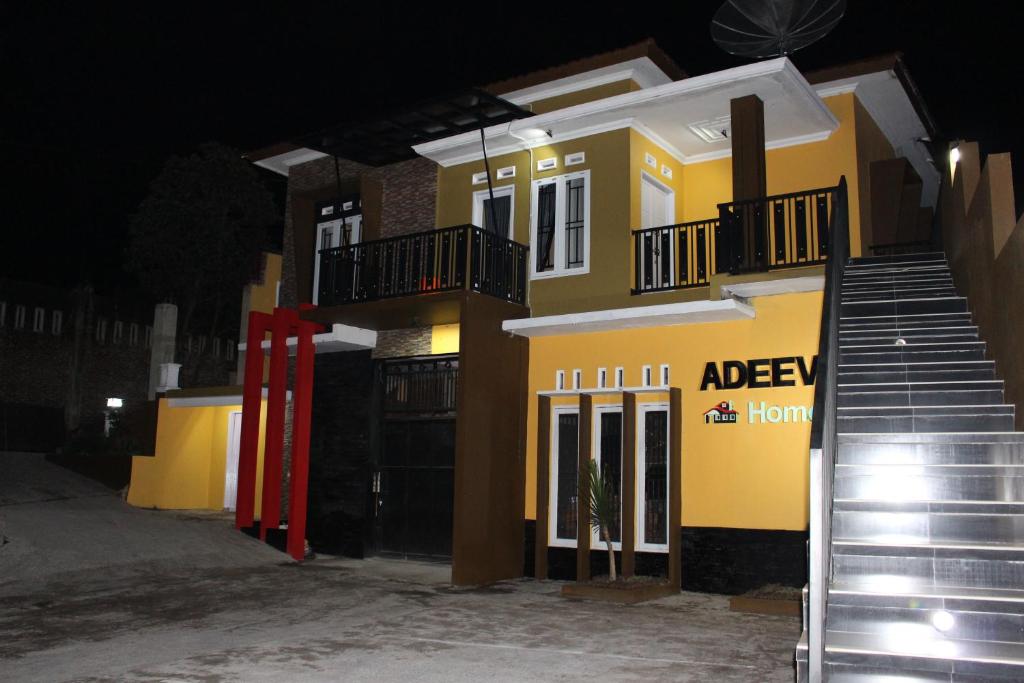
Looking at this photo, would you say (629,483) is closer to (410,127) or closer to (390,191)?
(410,127)

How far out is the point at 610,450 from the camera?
11.6 metres

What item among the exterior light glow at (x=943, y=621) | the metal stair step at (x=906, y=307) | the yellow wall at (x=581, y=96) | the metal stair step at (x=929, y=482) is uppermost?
the yellow wall at (x=581, y=96)

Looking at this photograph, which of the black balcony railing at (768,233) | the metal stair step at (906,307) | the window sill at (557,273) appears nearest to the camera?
the metal stair step at (906,307)

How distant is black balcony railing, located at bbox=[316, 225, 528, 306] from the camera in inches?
468

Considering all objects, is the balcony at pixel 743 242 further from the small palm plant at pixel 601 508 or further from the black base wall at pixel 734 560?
the black base wall at pixel 734 560

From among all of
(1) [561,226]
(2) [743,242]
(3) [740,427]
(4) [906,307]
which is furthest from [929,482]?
(1) [561,226]

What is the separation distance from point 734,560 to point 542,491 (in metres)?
2.71

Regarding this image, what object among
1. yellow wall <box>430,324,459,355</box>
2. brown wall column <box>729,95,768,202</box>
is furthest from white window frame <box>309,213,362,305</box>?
brown wall column <box>729,95,768,202</box>

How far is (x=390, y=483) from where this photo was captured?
44.3ft

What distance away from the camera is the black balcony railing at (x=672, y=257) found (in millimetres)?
11172

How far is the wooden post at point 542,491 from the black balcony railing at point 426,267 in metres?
1.91

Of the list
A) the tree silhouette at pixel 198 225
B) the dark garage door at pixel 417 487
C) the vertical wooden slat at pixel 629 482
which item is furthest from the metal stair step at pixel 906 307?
the tree silhouette at pixel 198 225

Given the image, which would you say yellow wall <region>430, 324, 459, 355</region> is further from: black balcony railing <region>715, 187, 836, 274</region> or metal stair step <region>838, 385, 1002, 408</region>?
metal stair step <region>838, 385, 1002, 408</region>

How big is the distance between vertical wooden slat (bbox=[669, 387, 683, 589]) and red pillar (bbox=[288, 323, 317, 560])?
18.2 ft
